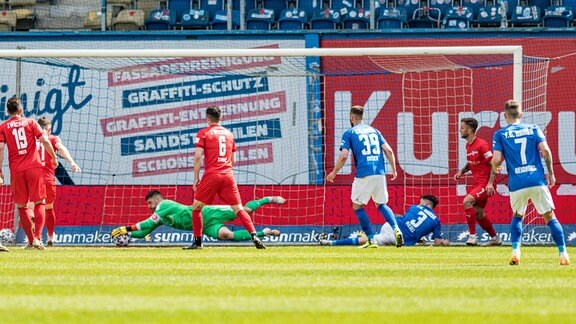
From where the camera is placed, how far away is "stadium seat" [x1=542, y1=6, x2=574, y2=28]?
26719mm

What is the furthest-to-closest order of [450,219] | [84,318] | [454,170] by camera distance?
[454,170]
[450,219]
[84,318]

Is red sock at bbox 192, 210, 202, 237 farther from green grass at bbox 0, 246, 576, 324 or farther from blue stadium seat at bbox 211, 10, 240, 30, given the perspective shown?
blue stadium seat at bbox 211, 10, 240, 30

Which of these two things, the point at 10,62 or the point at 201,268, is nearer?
the point at 201,268

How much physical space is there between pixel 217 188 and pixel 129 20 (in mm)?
11200

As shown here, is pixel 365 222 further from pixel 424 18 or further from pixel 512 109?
pixel 424 18

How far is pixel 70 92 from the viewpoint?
79.2 ft

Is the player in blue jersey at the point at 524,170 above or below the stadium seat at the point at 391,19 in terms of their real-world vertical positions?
below

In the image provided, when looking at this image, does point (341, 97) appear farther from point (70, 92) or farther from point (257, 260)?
point (257, 260)

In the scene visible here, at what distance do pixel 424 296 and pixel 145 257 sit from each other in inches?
262

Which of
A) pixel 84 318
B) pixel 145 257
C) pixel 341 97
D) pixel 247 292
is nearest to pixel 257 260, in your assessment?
pixel 145 257

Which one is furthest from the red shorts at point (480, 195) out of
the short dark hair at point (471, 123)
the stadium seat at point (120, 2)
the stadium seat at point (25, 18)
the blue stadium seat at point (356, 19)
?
the stadium seat at point (25, 18)

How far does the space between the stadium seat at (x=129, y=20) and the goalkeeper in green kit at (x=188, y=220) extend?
28.8 feet

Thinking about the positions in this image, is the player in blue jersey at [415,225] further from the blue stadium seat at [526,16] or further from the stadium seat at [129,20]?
the stadium seat at [129,20]

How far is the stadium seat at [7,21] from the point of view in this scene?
28109 mm
